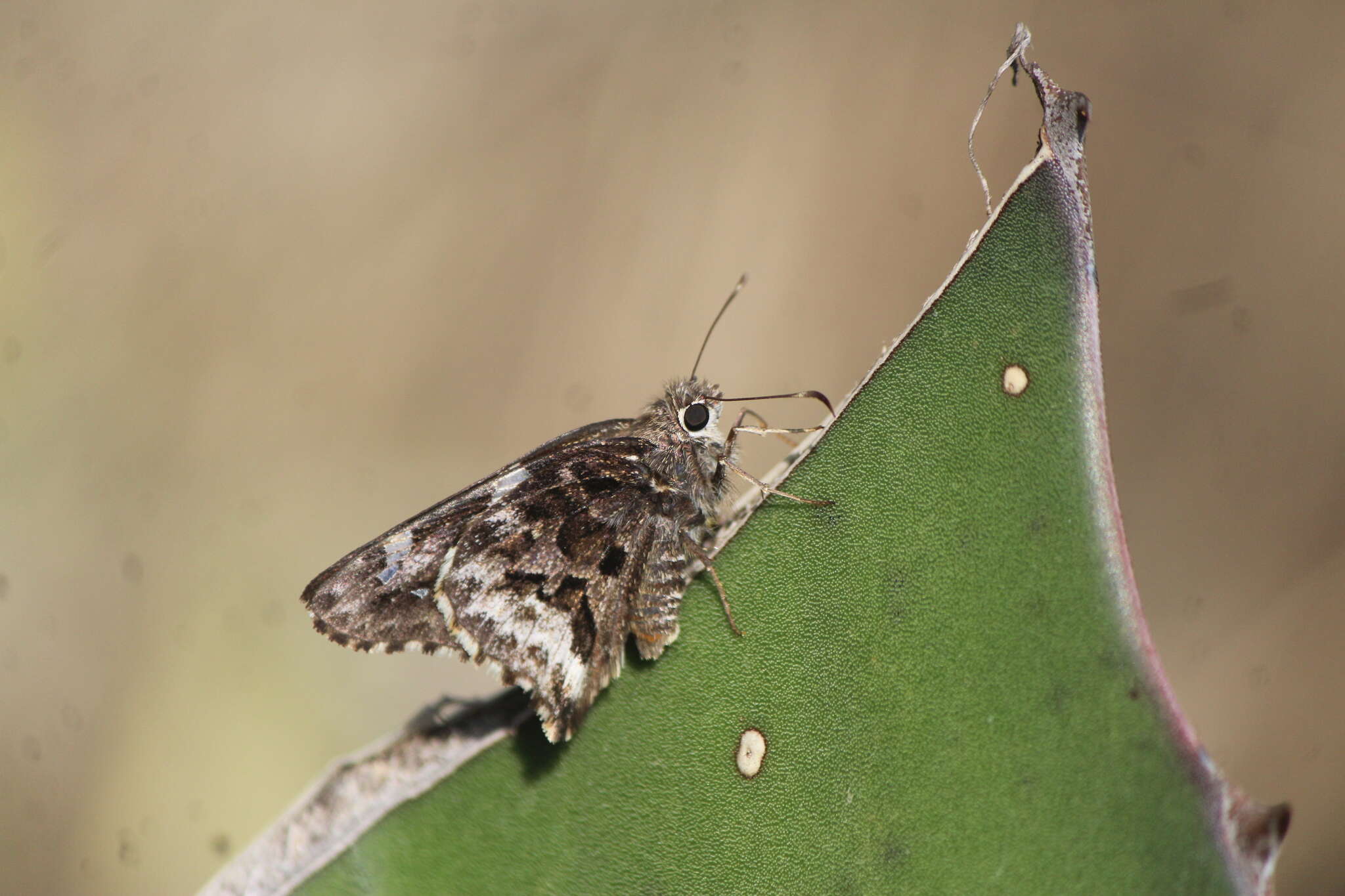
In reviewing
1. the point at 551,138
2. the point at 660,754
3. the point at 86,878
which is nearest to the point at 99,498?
the point at 86,878

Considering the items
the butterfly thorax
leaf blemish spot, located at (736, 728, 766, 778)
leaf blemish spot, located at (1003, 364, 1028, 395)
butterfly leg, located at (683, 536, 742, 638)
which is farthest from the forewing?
leaf blemish spot, located at (1003, 364, 1028, 395)

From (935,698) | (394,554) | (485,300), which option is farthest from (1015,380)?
(485,300)

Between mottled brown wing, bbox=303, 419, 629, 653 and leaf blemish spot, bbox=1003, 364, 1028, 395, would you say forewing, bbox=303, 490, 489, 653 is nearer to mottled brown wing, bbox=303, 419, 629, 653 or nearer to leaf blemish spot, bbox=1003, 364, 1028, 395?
mottled brown wing, bbox=303, 419, 629, 653

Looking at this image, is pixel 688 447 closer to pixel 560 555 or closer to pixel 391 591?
pixel 560 555

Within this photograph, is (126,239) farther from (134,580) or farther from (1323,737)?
(1323,737)

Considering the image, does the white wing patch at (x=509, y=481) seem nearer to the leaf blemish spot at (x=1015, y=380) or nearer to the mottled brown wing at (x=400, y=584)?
the mottled brown wing at (x=400, y=584)
